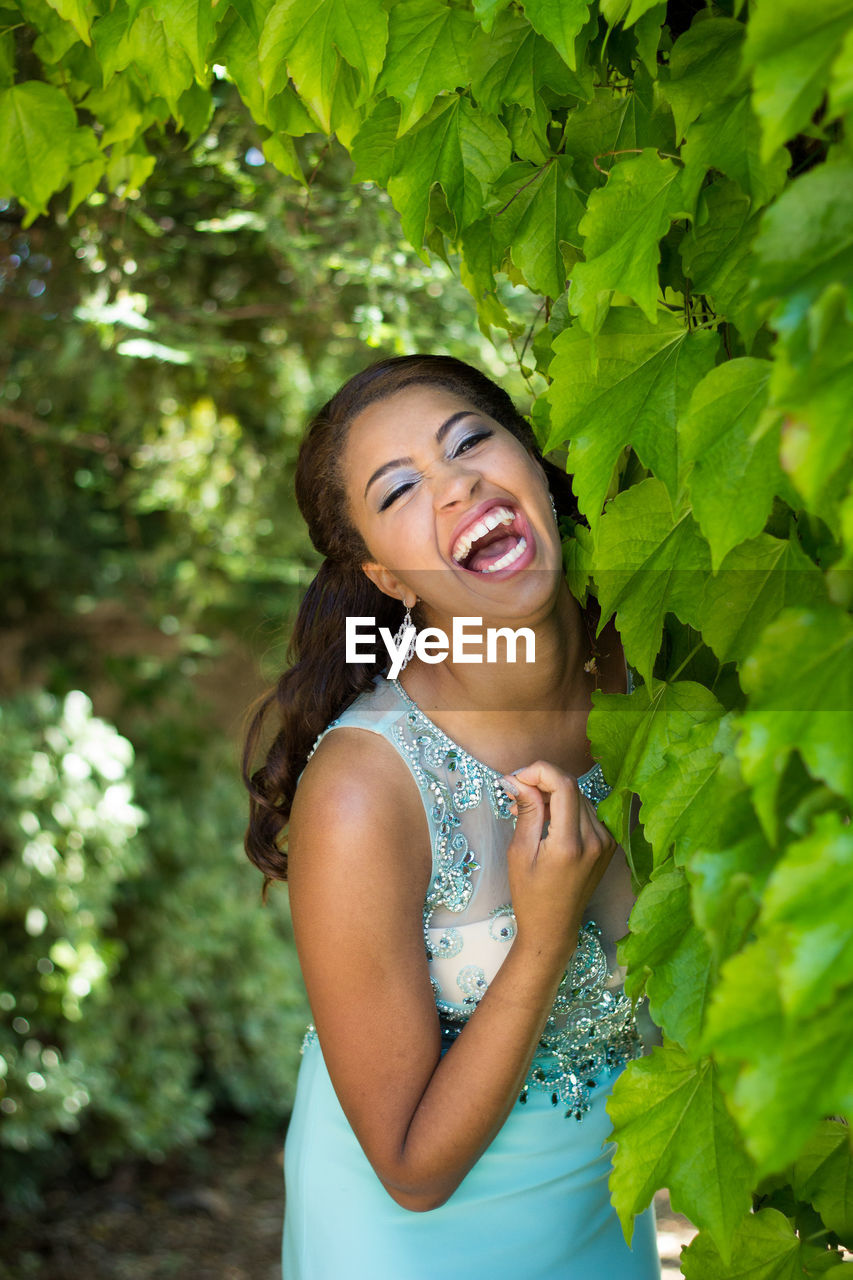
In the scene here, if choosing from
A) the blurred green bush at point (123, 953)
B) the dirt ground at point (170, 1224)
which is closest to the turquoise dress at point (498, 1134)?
the dirt ground at point (170, 1224)

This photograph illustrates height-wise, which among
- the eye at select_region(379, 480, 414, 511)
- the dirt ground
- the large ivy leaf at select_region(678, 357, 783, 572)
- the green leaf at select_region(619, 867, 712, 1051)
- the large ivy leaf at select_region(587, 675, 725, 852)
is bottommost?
the dirt ground

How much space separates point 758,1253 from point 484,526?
0.88 meters

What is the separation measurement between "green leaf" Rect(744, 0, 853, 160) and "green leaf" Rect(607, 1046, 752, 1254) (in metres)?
0.67

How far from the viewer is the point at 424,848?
1685mm

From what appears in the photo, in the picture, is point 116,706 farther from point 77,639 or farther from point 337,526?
point 337,526

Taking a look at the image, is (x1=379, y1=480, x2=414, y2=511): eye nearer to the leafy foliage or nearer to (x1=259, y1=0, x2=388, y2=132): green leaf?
the leafy foliage

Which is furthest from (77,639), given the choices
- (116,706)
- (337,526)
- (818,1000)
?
(818,1000)

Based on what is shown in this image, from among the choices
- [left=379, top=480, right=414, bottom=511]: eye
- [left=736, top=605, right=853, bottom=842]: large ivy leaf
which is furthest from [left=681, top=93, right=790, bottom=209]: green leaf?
[left=379, top=480, right=414, bottom=511]: eye

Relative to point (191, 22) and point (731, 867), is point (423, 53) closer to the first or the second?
point (191, 22)

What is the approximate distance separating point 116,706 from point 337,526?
4.26 meters

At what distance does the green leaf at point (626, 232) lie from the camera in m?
0.94

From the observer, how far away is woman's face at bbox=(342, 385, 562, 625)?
61.1 inches

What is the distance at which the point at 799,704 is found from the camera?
0.65m

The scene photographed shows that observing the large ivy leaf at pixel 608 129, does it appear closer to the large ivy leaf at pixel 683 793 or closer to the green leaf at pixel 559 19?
the green leaf at pixel 559 19
